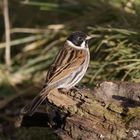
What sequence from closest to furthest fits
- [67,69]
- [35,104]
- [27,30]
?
[35,104] < [67,69] < [27,30]

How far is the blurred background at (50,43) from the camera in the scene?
5957mm

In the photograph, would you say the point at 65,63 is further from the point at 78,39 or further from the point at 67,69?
the point at 78,39

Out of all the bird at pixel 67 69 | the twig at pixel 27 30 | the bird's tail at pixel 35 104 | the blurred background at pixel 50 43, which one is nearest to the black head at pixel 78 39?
the bird at pixel 67 69

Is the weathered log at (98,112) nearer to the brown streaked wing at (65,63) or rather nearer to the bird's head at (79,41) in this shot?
the brown streaked wing at (65,63)

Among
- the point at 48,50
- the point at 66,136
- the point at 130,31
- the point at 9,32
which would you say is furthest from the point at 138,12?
the point at 66,136

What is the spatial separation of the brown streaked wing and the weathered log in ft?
0.92

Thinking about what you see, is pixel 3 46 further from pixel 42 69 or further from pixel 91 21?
pixel 91 21

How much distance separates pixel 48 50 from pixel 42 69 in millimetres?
224

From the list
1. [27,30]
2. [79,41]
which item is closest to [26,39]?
[27,30]

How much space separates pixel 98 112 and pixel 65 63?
850 millimetres

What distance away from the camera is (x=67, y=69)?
5031 mm

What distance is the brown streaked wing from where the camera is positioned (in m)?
4.96

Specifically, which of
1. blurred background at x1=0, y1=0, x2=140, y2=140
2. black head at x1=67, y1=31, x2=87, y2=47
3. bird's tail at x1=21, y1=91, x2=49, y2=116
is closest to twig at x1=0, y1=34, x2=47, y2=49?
blurred background at x1=0, y1=0, x2=140, y2=140

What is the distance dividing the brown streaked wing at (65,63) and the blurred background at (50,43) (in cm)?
61
